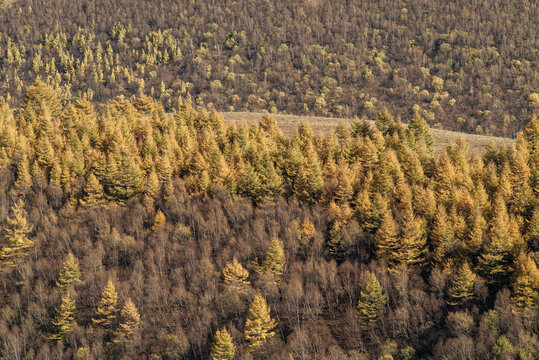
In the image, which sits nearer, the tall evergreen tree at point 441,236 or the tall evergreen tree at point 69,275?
the tall evergreen tree at point 441,236

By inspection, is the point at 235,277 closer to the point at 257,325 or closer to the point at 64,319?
the point at 257,325

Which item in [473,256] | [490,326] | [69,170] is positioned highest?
[69,170]

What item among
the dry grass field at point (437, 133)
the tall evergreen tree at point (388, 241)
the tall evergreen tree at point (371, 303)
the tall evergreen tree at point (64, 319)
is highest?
the dry grass field at point (437, 133)

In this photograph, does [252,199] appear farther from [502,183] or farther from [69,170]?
[502,183]

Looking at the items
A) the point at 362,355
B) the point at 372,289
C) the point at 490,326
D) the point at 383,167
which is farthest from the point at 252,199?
the point at 490,326

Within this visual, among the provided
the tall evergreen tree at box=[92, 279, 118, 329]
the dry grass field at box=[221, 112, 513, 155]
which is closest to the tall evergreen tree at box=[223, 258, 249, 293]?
the tall evergreen tree at box=[92, 279, 118, 329]

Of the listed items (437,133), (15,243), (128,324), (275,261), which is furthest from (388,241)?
(437,133)

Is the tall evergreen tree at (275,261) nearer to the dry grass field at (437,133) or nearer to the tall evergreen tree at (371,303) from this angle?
the tall evergreen tree at (371,303)

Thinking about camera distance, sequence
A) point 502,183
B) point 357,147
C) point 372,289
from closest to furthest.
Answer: point 372,289, point 502,183, point 357,147

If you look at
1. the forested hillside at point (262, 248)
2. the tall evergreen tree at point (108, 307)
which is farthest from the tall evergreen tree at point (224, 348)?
the tall evergreen tree at point (108, 307)
